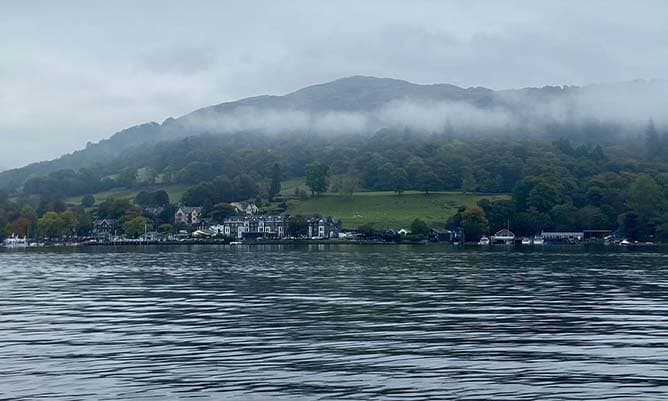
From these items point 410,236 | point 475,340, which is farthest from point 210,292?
point 410,236

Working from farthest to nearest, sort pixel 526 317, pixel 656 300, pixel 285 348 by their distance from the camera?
pixel 656 300, pixel 526 317, pixel 285 348

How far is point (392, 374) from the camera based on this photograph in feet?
82.4

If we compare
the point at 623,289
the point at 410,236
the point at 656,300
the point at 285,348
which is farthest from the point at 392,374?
the point at 410,236

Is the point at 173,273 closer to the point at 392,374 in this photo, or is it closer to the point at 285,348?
the point at 285,348

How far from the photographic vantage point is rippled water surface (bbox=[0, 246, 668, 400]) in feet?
77.0

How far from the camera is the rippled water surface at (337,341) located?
23469 mm

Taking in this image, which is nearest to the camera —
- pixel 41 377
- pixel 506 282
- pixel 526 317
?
pixel 41 377

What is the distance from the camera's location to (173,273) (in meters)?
76.1

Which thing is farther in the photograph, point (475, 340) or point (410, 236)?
point (410, 236)

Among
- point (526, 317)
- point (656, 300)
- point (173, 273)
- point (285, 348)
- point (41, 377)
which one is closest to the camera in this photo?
point (41, 377)

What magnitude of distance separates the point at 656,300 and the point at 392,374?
91.7ft

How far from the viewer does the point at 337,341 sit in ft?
103

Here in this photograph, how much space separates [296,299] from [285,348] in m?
18.5

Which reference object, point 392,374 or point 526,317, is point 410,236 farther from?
point 392,374
